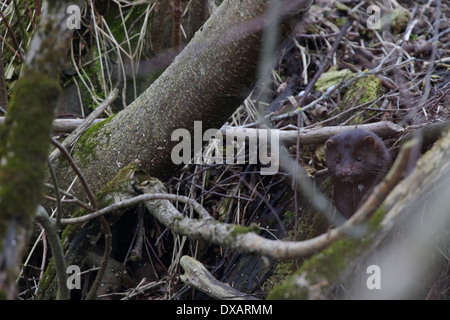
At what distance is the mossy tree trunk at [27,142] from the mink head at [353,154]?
2161 mm

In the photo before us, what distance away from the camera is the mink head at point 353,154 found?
133 inches

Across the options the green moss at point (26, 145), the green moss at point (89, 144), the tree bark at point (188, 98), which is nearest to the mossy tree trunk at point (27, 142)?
the green moss at point (26, 145)

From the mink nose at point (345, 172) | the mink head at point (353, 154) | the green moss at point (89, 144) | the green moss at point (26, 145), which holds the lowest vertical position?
the mink nose at point (345, 172)

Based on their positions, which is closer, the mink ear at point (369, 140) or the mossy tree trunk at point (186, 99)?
the mossy tree trunk at point (186, 99)

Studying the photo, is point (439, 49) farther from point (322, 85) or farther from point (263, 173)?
point (263, 173)

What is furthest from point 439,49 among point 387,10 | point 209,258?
point 209,258

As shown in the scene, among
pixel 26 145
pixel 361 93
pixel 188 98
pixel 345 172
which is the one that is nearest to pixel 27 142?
pixel 26 145

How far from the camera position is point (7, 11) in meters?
4.42

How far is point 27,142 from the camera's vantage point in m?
1.62

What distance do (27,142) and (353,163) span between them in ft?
7.95

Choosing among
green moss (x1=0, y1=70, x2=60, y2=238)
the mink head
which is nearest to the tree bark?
the mink head

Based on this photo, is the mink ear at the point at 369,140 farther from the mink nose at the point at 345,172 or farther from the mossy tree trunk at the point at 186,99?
the mossy tree trunk at the point at 186,99
